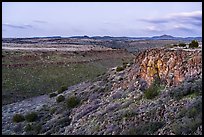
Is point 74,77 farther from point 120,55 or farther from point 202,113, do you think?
point 202,113

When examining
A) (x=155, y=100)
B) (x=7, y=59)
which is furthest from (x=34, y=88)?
(x=155, y=100)

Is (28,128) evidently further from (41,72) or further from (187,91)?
(41,72)

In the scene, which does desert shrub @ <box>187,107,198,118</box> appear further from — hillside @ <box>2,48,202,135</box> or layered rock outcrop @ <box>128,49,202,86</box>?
layered rock outcrop @ <box>128,49,202,86</box>

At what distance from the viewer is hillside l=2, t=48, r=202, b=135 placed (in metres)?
14.2

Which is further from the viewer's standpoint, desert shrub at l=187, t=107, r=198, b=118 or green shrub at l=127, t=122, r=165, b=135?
green shrub at l=127, t=122, r=165, b=135

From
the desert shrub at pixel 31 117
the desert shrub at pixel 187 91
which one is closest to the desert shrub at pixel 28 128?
the desert shrub at pixel 31 117

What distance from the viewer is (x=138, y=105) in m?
17.5

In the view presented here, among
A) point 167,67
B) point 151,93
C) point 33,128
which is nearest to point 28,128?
point 33,128

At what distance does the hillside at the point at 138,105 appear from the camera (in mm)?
14244

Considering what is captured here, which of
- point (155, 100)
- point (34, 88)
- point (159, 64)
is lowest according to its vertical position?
point (34, 88)

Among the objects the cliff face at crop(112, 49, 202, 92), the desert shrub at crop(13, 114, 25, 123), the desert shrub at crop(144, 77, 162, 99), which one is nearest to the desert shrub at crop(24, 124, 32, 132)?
the desert shrub at crop(13, 114, 25, 123)

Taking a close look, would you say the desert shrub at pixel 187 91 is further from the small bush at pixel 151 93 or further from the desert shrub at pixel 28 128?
the desert shrub at pixel 28 128

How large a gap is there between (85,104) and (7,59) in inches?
1002

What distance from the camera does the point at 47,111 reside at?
962 inches
